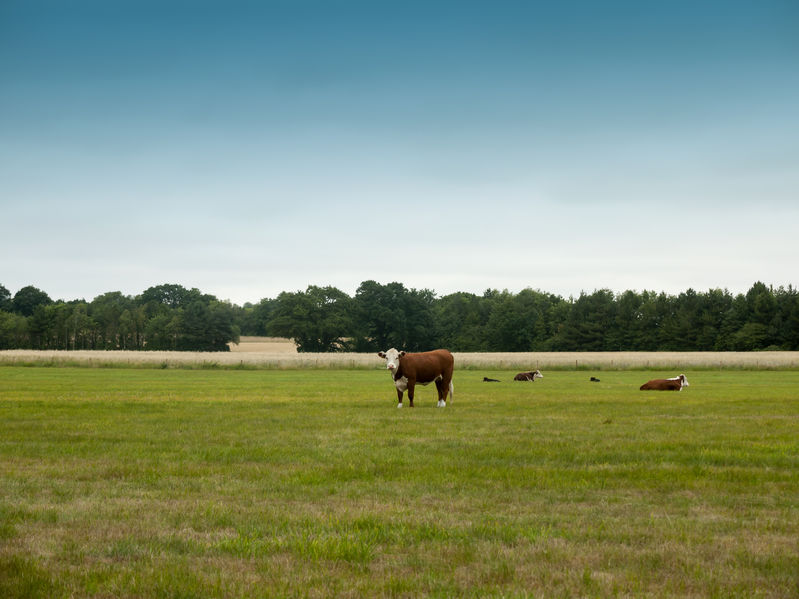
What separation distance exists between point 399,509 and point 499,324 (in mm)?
137490

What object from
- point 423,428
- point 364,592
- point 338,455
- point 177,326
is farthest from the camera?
point 177,326

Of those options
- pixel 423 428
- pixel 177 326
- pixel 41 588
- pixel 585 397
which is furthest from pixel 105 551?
pixel 177 326

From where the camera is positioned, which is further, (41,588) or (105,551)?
(105,551)

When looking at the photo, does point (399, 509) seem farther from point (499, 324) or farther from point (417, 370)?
point (499, 324)

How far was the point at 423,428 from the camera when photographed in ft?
54.9

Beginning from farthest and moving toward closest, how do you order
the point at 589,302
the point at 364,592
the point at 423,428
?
the point at 589,302, the point at 423,428, the point at 364,592

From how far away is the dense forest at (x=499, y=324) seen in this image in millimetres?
119750

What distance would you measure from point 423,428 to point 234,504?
27.6 ft

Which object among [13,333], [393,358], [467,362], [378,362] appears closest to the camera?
[393,358]

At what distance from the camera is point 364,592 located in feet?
18.4

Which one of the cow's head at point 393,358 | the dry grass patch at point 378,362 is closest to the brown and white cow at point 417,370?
the cow's head at point 393,358

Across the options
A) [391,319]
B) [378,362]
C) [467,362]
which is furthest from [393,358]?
[391,319]

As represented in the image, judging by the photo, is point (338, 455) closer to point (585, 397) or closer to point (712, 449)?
point (712, 449)

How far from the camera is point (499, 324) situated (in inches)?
5684
